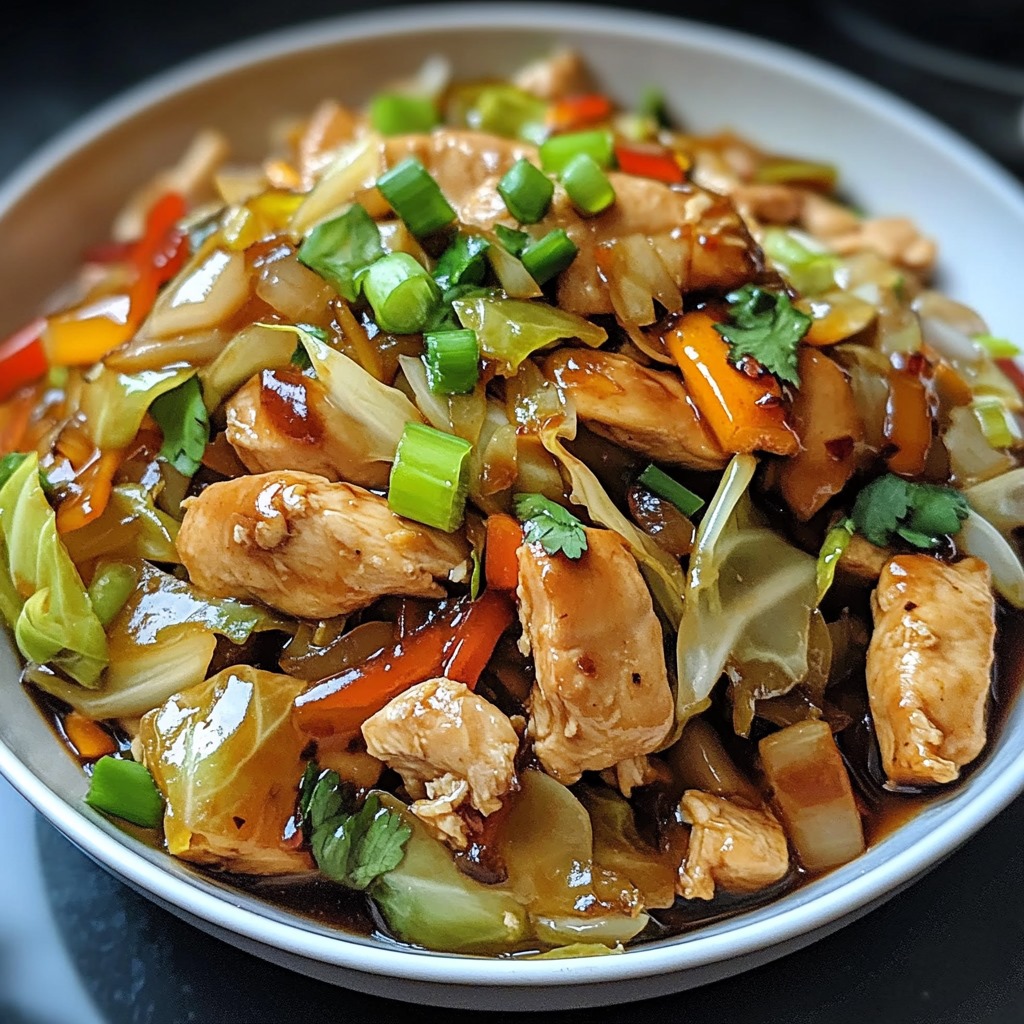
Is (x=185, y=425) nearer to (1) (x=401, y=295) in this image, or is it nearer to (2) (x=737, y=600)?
(1) (x=401, y=295)

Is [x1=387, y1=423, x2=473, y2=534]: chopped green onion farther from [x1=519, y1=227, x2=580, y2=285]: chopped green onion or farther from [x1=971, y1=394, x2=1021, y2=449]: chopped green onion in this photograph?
[x1=971, y1=394, x2=1021, y2=449]: chopped green onion

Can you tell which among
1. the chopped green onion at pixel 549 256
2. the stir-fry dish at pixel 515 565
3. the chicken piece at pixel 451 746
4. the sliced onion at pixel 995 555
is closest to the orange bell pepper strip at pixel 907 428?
the stir-fry dish at pixel 515 565

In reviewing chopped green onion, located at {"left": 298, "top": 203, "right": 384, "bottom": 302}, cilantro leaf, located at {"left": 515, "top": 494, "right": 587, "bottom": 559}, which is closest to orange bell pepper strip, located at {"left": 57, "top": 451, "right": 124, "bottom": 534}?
chopped green onion, located at {"left": 298, "top": 203, "right": 384, "bottom": 302}

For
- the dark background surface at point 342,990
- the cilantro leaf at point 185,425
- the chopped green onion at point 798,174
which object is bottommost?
the dark background surface at point 342,990

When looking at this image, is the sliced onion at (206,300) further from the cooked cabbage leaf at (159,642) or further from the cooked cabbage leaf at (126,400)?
the cooked cabbage leaf at (159,642)

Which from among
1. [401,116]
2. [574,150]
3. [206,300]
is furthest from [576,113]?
[206,300]

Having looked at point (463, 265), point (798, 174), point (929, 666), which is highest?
point (463, 265)

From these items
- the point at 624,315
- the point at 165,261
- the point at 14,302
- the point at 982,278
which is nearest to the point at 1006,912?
the point at 624,315
